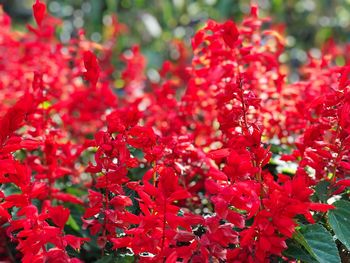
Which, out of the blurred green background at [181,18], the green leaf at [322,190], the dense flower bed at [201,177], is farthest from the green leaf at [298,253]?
the blurred green background at [181,18]

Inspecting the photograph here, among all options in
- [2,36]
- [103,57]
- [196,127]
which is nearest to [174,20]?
[103,57]

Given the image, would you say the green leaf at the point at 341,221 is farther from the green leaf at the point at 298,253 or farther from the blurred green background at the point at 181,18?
the blurred green background at the point at 181,18

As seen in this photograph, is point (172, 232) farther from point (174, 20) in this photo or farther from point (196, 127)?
→ point (174, 20)

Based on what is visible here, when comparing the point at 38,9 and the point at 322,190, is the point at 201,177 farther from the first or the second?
the point at 38,9

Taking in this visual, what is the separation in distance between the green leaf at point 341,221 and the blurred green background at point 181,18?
4.23 meters

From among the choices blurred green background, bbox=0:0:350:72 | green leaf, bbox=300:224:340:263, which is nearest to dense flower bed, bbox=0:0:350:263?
green leaf, bbox=300:224:340:263

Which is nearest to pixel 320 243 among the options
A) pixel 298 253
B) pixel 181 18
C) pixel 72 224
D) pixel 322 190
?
pixel 298 253

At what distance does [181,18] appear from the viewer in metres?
6.42

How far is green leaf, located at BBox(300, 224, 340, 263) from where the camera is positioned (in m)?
1.60

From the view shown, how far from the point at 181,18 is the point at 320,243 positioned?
5018mm

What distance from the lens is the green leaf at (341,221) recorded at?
1.68 meters

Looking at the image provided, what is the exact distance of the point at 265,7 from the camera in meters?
6.55

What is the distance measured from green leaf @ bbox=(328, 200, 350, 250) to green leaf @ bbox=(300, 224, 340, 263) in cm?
5

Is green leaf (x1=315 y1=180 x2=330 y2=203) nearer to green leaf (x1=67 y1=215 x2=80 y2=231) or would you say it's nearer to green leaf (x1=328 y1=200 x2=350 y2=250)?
green leaf (x1=328 y1=200 x2=350 y2=250)
